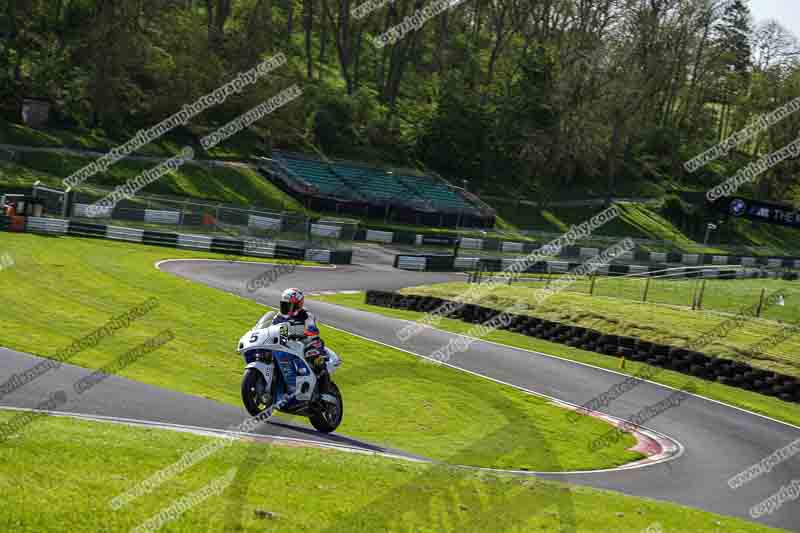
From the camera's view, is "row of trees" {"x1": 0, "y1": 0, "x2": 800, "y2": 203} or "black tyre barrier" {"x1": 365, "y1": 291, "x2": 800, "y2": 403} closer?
"black tyre barrier" {"x1": 365, "y1": 291, "x2": 800, "y2": 403}

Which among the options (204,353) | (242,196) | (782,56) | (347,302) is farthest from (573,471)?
(782,56)

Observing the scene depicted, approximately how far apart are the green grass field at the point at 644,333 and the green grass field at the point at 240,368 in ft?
19.8

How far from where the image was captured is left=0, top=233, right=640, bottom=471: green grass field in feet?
55.4

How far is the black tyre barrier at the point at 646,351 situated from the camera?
25250 mm

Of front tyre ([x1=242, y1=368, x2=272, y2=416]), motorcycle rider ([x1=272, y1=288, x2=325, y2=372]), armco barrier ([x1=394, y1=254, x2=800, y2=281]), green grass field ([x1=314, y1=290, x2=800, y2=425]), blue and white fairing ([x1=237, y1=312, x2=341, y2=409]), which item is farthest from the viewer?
armco barrier ([x1=394, y1=254, x2=800, y2=281])

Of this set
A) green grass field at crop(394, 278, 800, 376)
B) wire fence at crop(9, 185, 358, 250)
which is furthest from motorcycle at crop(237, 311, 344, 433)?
wire fence at crop(9, 185, 358, 250)

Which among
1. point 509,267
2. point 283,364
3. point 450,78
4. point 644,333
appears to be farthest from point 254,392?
point 450,78

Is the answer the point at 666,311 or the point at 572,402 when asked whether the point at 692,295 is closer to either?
the point at 666,311

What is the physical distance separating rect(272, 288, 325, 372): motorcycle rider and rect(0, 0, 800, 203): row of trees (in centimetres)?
4791

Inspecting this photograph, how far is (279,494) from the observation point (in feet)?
30.3

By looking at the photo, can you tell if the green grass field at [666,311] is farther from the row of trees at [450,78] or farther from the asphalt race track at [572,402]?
the row of trees at [450,78]

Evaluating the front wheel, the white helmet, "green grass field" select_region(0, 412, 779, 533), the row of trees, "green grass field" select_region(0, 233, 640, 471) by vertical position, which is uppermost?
the row of trees

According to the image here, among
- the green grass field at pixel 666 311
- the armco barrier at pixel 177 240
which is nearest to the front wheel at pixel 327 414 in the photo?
the green grass field at pixel 666 311

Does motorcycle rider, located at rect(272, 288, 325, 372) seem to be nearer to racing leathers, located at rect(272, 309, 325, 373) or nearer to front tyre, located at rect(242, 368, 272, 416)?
racing leathers, located at rect(272, 309, 325, 373)
